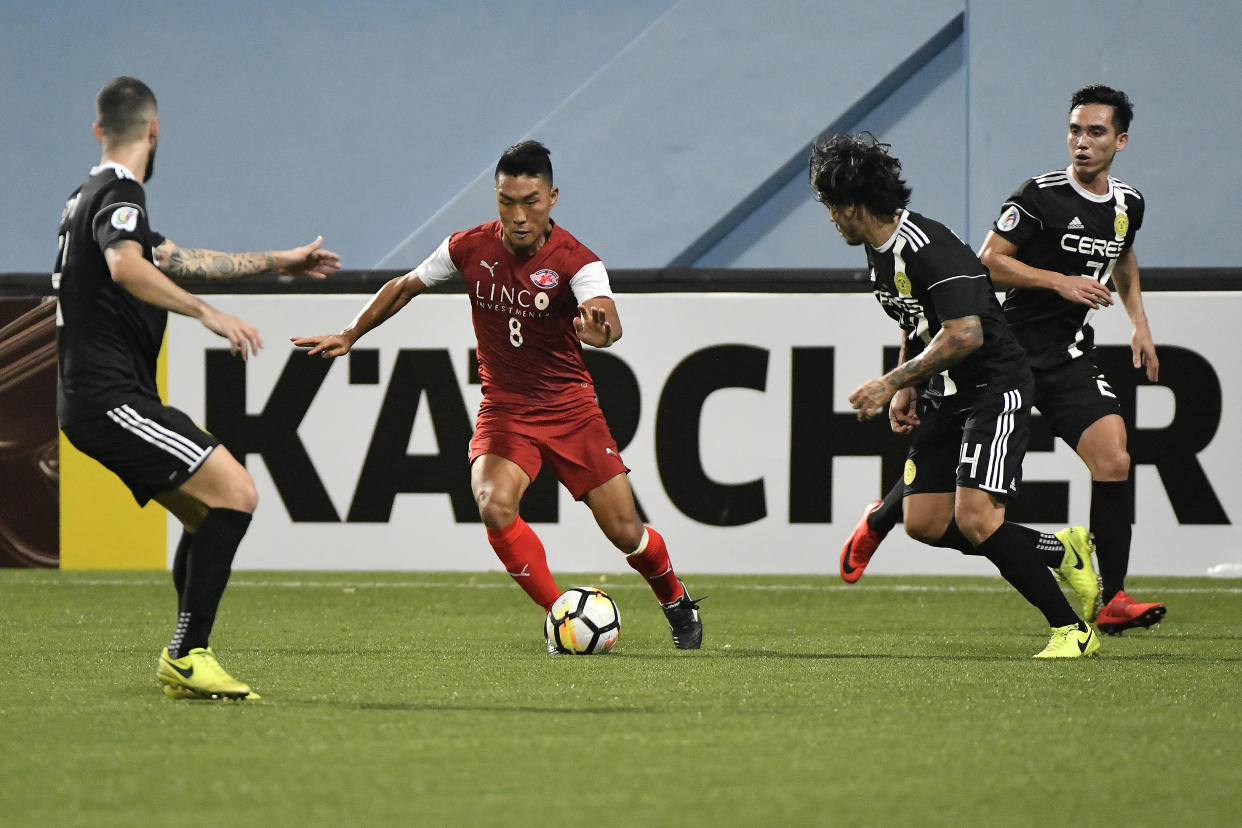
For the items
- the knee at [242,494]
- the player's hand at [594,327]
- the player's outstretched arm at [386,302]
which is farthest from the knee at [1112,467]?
the knee at [242,494]

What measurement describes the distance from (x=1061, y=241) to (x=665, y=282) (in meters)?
2.64

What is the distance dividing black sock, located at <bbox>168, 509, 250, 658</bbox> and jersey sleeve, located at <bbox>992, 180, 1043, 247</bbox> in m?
3.08

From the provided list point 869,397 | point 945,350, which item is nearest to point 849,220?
point 945,350

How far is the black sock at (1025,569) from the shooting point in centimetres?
510

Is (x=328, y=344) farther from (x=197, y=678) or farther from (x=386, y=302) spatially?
(x=197, y=678)

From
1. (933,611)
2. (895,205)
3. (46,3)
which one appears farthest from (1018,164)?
(46,3)

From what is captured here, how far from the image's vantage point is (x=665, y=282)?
26.6ft

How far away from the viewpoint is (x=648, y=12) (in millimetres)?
11320

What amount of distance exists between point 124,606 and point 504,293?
2.51 meters

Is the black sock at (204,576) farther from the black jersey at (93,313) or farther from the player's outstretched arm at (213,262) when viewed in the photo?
the player's outstretched arm at (213,262)

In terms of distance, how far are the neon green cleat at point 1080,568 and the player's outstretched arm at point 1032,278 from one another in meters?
0.93

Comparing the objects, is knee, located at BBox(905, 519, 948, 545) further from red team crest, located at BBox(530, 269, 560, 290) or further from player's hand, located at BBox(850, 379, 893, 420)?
red team crest, located at BBox(530, 269, 560, 290)

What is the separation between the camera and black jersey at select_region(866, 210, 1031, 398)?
4930 millimetres

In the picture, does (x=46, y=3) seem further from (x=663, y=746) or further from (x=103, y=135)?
(x=663, y=746)
